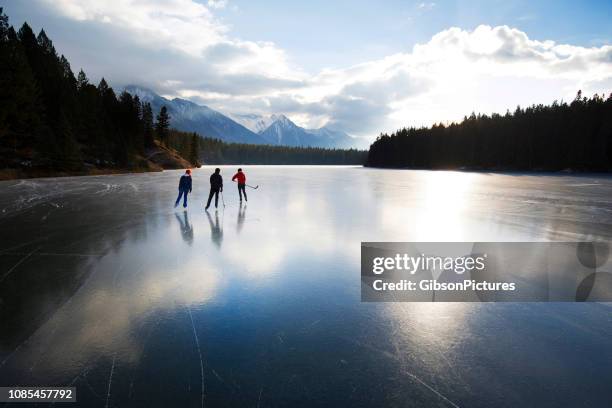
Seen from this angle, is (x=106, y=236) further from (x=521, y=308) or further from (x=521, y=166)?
(x=521, y=166)

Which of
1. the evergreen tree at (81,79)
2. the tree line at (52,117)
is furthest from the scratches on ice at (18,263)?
the evergreen tree at (81,79)

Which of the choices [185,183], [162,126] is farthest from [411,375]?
[162,126]

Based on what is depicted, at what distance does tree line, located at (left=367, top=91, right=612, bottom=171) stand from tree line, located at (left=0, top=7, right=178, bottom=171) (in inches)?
3892

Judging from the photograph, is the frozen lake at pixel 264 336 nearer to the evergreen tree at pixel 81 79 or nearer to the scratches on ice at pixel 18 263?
the scratches on ice at pixel 18 263

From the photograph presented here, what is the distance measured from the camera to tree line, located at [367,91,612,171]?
3147 inches

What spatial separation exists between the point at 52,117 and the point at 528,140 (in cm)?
11294

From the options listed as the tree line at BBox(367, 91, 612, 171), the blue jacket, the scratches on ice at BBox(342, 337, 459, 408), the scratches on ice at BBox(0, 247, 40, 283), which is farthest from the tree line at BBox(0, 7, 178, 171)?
the tree line at BBox(367, 91, 612, 171)

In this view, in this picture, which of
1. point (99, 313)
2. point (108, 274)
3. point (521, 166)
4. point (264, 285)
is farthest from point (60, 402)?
point (521, 166)

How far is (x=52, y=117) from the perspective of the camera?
48375 millimetres

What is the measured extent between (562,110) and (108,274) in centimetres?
11924

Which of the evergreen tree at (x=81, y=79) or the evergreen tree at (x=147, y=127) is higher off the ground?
the evergreen tree at (x=81, y=79)

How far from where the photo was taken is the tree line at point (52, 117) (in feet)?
120

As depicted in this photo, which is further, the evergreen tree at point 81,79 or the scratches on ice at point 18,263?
the evergreen tree at point 81,79

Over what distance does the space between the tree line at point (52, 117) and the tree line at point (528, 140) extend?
9886cm
